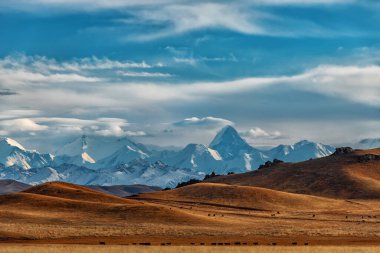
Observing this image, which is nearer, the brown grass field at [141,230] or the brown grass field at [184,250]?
the brown grass field at [184,250]

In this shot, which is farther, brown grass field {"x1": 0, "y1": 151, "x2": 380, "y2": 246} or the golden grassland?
brown grass field {"x1": 0, "y1": 151, "x2": 380, "y2": 246}

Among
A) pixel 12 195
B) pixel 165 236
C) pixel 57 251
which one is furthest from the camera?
pixel 12 195

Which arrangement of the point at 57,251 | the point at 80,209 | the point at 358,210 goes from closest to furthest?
the point at 57,251 < the point at 80,209 < the point at 358,210

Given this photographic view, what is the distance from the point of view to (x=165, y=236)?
319 ft

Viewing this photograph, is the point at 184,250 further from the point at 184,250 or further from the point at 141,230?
the point at 141,230

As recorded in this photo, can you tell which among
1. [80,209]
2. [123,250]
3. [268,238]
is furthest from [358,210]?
[123,250]

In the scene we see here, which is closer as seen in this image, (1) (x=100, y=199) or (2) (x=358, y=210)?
(1) (x=100, y=199)

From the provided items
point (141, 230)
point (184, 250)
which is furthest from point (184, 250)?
point (141, 230)

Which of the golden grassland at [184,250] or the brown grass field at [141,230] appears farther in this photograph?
the brown grass field at [141,230]

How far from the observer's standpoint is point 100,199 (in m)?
157

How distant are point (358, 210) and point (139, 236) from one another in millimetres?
100524

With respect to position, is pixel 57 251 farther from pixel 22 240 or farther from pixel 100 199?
pixel 100 199

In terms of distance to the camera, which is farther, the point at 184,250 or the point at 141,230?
the point at 141,230

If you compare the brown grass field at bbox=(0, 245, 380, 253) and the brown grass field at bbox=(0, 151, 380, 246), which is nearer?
the brown grass field at bbox=(0, 245, 380, 253)
